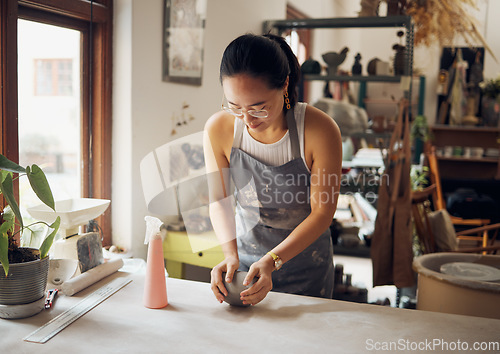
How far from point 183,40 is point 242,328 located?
A: 1972 mm

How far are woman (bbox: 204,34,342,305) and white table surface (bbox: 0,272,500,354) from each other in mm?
94

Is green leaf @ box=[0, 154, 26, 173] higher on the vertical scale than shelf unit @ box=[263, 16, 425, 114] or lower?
lower

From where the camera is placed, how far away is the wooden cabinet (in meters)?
6.11

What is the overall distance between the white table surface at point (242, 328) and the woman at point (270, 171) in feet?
0.31

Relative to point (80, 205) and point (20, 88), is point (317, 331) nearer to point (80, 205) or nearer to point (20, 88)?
point (80, 205)

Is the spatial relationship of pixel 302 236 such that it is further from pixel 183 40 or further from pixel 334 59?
pixel 334 59

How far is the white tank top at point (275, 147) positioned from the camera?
165 cm

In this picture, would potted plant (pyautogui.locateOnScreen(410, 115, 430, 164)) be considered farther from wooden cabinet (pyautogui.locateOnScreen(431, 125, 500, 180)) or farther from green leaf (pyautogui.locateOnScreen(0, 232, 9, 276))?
green leaf (pyautogui.locateOnScreen(0, 232, 9, 276))

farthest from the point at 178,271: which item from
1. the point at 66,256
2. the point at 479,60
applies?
the point at 479,60

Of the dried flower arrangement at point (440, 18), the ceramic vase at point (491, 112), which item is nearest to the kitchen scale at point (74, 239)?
the dried flower arrangement at point (440, 18)

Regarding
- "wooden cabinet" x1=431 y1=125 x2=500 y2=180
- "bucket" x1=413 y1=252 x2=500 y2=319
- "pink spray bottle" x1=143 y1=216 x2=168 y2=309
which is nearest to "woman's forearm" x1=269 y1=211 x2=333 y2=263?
"pink spray bottle" x1=143 y1=216 x2=168 y2=309

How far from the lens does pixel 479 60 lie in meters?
6.68

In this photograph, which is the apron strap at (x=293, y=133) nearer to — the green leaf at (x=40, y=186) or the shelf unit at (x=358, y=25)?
the green leaf at (x=40, y=186)

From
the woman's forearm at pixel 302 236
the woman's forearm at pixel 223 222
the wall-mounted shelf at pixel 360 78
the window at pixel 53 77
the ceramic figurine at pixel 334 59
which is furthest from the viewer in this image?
the ceramic figurine at pixel 334 59
